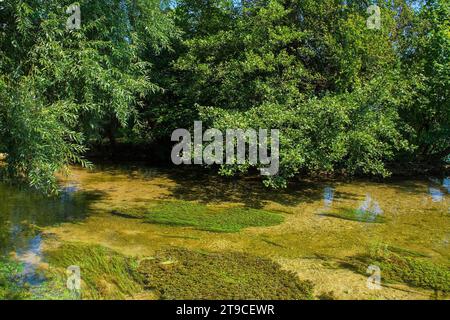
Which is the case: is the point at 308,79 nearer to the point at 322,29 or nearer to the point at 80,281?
the point at 322,29

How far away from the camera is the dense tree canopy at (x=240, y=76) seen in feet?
24.9

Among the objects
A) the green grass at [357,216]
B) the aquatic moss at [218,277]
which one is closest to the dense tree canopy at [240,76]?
the green grass at [357,216]

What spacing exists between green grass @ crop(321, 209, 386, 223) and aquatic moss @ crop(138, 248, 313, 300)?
3.50 meters

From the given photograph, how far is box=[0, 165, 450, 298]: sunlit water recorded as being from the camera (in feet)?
26.0

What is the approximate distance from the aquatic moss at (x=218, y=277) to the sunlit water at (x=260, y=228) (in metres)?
0.36

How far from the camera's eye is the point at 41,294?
5.75 metres

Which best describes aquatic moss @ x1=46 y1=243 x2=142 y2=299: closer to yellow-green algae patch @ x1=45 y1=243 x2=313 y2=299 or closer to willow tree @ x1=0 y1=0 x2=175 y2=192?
yellow-green algae patch @ x1=45 y1=243 x2=313 y2=299

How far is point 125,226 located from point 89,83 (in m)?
3.15

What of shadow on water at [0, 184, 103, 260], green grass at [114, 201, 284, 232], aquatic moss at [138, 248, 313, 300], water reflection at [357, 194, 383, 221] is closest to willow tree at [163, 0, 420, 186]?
water reflection at [357, 194, 383, 221]

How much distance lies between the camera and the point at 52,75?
25.8ft

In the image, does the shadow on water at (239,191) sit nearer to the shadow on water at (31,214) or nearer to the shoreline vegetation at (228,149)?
the shoreline vegetation at (228,149)

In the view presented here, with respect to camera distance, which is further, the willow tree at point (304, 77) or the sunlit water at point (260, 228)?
the willow tree at point (304, 77)

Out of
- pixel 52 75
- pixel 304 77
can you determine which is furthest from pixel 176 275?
pixel 304 77

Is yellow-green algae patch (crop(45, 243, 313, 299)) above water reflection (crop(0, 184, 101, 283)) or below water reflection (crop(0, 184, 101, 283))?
below
